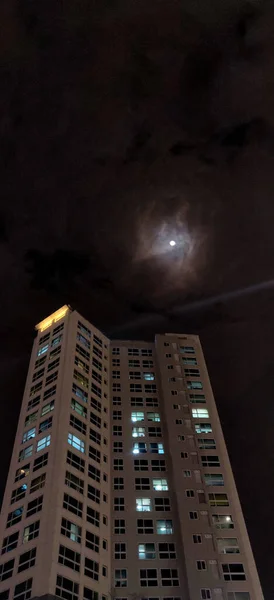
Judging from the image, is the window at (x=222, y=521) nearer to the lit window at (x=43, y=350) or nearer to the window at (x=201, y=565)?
the window at (x=201, y=565)

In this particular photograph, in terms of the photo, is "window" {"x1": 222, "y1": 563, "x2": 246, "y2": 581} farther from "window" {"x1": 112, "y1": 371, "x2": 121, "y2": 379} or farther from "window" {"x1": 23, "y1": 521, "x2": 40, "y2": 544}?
"window" {"x1": 112, "y1": 371, "x2": 121, "y2": 379}

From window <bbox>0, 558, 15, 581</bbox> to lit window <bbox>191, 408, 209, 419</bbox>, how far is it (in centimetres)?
3251

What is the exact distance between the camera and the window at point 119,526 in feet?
202

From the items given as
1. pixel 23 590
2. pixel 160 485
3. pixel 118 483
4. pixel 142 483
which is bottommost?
pixel 23 590

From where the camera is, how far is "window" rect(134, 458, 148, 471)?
69.5m

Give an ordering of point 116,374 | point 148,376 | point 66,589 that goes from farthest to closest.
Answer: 1. point 148,376
2. point 116,374
3. point 66,589

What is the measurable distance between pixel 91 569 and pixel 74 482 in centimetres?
920

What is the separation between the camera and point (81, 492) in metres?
59.2

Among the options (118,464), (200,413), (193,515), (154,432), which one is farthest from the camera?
(200,413)

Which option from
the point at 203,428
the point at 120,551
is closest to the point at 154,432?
the point at 203,428

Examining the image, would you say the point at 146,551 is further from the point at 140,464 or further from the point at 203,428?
the point at 203,428

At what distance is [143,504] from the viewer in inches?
2566

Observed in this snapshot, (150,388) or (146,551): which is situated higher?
(150,388)

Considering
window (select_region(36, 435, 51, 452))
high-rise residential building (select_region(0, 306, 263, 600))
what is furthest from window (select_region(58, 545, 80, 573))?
window (select_region(36, 435, 51, 452))
